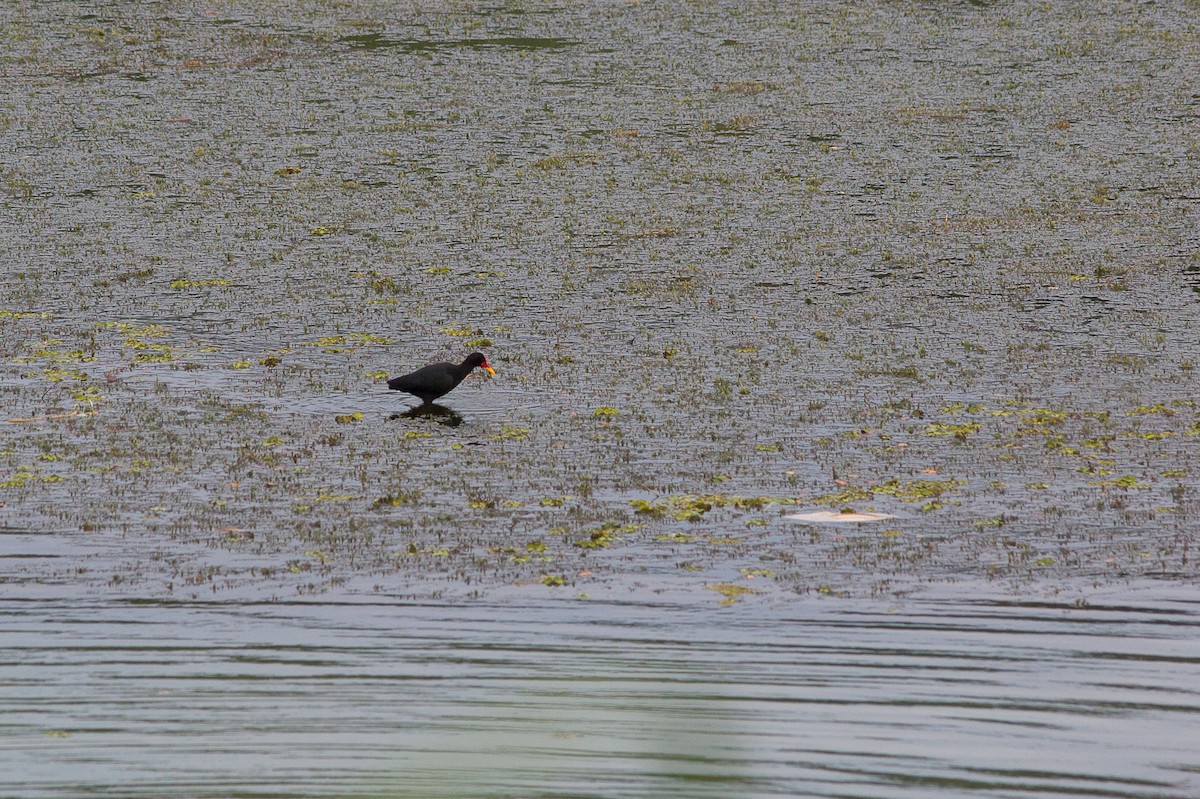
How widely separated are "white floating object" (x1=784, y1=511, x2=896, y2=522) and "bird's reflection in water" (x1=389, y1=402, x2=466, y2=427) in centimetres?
281

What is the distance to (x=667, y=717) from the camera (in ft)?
10.5

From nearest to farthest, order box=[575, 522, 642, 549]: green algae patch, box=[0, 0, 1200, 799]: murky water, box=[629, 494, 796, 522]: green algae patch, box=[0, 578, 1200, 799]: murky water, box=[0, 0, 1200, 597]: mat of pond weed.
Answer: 1. box=[0, 578, 1200, 799]: murky water
2. box=[0, 0, 1200, 799]: murky water
3. box=[575, 522, 642, 549]: green algae patch
4. box=[0, 0, 1200, 597]: mat of pond weed
5. box=[629, 494, 796, 522]: green algae patch

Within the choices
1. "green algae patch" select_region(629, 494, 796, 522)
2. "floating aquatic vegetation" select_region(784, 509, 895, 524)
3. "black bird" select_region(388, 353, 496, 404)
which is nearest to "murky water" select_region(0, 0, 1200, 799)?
"green algae patch" select_region(629, 494, 796, 522)

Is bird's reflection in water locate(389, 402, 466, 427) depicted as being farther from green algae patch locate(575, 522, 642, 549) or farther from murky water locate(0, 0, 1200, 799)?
green algae patch locate(575, 522, 642, 549)

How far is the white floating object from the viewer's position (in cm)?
879

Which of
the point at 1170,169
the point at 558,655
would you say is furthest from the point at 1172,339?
the point at 558,655

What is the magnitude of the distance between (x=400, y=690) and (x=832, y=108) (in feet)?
47.2

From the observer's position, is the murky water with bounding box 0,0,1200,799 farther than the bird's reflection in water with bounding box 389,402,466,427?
No

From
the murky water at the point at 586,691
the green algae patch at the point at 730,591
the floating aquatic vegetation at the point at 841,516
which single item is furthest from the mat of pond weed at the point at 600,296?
the murky water at the point at 586,691

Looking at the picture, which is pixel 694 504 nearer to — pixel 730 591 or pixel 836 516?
pixel 836 516

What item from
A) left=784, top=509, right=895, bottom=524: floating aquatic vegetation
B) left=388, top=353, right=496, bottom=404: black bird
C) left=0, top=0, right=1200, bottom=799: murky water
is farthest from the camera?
left=388, top=353, right=496, bottom=404: black bird

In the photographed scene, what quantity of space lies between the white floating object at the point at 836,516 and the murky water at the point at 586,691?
1150mm

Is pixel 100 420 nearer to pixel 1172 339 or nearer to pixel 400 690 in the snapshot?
pixel 400 690

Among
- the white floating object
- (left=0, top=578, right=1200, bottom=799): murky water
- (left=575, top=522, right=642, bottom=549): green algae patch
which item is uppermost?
the white floating object
